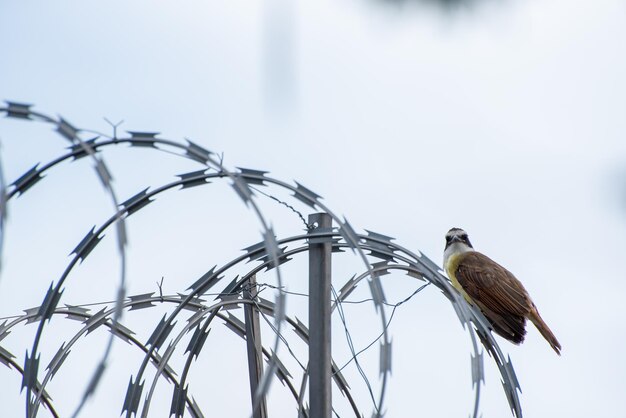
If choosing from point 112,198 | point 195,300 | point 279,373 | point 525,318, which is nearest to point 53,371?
point 195,300

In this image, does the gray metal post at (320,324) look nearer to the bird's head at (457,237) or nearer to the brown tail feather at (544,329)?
the brown tail feather at (544,329)

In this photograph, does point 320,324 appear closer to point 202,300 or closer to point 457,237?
point 202,300

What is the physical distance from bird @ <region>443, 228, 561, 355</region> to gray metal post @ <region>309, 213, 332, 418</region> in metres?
2.93

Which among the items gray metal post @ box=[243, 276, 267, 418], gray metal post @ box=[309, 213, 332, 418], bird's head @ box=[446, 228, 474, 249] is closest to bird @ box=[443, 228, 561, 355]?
bird's head @ box=[446, 228, 474, 249]

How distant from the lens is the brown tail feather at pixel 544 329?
8.83 m

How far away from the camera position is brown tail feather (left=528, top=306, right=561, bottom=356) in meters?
8.83

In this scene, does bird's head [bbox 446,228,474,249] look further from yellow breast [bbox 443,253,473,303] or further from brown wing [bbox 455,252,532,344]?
brown wing [bbox 455,252,532,344]

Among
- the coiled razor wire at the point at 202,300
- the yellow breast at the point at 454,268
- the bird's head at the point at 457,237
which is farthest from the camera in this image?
the bird's head at the point at 457,237

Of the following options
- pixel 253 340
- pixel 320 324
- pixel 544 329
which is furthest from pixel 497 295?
pixel 320 324

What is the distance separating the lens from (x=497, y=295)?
9.43 metres

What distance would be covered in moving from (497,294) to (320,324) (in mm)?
3190

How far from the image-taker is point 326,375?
6.65m

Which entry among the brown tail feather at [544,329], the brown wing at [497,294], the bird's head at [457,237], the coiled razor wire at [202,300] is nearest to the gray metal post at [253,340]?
the coiled razor wire at [202,300]

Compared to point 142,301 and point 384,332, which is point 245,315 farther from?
point 384,332
